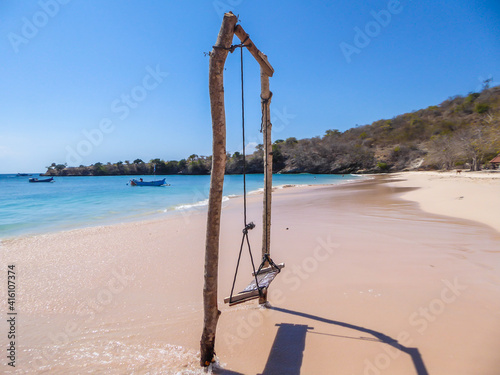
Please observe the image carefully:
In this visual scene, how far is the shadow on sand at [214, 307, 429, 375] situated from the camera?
8.26 ft

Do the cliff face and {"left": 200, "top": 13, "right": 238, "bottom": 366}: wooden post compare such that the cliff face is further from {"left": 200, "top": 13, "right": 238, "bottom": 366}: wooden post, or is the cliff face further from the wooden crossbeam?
{"left": 200, "top": 13, "right": 238, "bottom": 366}: wooden post

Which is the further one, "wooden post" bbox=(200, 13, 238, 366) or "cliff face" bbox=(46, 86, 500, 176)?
"cliff face" bbox=(46, 86, 500, 176)

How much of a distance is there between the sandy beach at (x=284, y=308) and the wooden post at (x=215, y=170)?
0.37 meters

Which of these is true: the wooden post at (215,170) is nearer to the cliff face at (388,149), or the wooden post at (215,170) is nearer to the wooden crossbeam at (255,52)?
the wooden crossbeam at (255,52)

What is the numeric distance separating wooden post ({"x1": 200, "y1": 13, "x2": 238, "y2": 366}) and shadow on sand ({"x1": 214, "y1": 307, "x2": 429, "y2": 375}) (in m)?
0.37

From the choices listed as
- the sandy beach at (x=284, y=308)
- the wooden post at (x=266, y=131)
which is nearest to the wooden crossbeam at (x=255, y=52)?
the wooden post at (x=266, y=131)

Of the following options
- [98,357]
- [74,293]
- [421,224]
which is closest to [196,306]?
[98,357]

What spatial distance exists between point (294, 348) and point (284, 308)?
86cm

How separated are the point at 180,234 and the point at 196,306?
4221mm

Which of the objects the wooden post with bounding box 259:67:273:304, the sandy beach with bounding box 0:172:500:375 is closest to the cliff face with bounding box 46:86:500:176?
the sandy beach with bounding box 0:172:500:375

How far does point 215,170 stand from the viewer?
8.45 ft

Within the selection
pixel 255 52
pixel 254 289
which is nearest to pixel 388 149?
pixel 255 52

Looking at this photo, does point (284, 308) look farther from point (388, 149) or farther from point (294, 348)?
point (388, 149)

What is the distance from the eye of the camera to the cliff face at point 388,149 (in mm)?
49588
